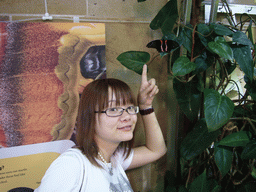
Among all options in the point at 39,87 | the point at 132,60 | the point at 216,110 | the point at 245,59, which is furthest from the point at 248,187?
the point at 39,87

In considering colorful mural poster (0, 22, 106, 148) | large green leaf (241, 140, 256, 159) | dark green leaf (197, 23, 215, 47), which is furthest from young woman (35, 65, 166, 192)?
large green leaf (241, 140, 256, 159)

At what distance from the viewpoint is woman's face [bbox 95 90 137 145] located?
30.0 inches

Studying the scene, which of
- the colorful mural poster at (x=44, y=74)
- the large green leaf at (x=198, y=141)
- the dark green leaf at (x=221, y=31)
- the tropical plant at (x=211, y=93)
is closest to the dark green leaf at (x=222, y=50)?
the tropical plant at (x=211, y=93)

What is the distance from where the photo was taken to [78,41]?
980 millimetres

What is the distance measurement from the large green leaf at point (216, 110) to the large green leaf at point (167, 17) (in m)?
0.44

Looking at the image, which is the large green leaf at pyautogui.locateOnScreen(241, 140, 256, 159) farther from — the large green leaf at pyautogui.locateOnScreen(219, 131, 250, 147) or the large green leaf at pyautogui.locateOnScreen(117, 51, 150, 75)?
the large green leaf at pyautogui.locateOnScreen(117, 51, 150, 75)

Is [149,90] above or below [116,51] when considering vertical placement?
below

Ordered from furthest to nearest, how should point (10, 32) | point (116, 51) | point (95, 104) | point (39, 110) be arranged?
point (116, 51) → point (39, 110) → point (10, 32) → point (95, 104)

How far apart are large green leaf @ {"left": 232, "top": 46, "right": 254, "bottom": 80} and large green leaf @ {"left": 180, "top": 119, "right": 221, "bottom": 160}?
13.3 inches

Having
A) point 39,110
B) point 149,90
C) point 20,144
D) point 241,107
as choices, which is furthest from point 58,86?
point 241,107

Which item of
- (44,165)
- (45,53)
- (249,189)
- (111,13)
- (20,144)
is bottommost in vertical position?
(249,189)

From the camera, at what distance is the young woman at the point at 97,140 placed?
0.68 meters

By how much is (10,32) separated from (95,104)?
575 millimetres

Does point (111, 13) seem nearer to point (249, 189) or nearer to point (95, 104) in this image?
point (95, 104)
